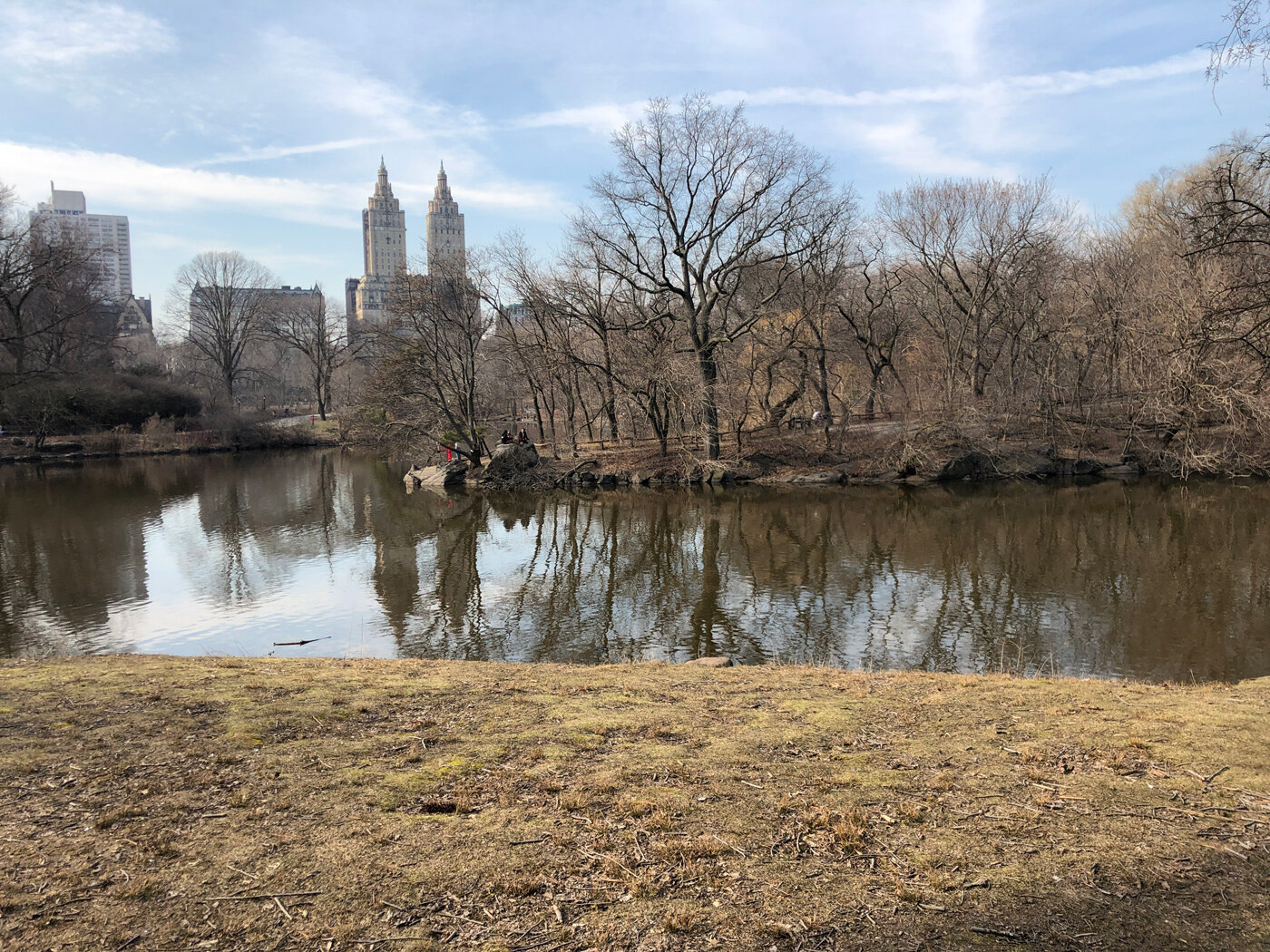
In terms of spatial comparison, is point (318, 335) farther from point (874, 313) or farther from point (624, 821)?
point (624, 821)

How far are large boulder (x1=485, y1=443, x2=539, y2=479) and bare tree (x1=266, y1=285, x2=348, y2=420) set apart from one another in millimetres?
35821

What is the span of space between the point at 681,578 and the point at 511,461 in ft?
57.7

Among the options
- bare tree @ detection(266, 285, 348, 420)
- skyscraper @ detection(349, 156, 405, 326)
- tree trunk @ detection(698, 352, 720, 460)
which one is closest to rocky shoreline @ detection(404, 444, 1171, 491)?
tree trunk @ detection(698, 352, 720, 460)

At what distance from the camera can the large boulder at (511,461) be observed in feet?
103

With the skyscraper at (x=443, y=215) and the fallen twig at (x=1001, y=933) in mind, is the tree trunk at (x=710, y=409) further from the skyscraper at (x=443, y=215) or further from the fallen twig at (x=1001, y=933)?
the skyscraper at (x=443, y=215)

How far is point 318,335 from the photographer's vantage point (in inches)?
2372

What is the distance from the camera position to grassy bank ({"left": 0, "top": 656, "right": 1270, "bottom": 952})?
315cm

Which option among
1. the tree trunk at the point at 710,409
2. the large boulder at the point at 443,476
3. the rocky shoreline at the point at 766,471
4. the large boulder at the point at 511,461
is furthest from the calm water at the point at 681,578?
the large boulder at the point at 511,461

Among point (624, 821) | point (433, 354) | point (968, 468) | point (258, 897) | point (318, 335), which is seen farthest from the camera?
point (318, 335)

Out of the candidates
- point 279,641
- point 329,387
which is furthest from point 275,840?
point 329,387

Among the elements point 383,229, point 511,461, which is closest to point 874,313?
point 511,461

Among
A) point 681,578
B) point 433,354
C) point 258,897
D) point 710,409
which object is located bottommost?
point 681,578

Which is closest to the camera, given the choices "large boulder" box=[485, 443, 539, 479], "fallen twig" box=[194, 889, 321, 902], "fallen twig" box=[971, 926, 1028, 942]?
"fallen twig" box=[971, 926, 1028, 942]

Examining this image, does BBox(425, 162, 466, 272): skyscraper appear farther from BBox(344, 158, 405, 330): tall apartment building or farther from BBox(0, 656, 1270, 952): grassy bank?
BBox(0, 656, 1270, 952): grassy bank
